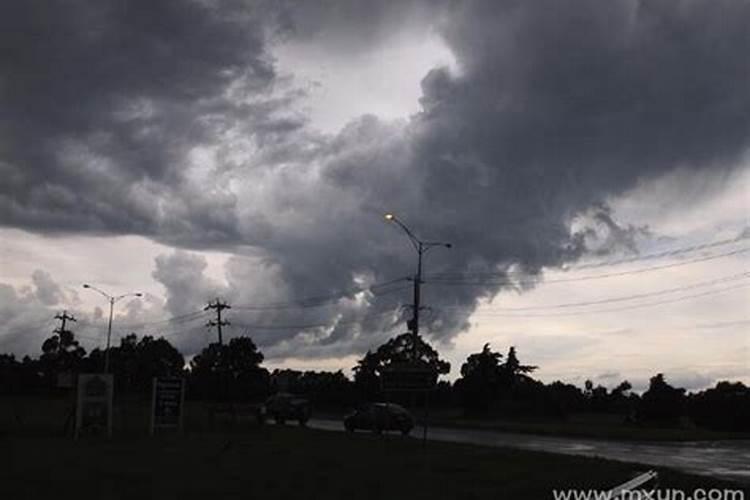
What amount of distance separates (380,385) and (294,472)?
49.7ft

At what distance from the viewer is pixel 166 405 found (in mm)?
41406

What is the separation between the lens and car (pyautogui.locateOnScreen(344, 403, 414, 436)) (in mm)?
48688

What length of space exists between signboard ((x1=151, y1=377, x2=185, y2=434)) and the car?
1031 centimetres

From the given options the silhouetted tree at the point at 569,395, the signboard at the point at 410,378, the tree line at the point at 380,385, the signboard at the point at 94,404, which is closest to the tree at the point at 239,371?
the tree line at the point at 380,385

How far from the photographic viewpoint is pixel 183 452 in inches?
1099

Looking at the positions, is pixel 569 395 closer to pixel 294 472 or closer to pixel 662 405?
pixel 662 405

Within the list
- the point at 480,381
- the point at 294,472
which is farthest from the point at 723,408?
the point at 294,472

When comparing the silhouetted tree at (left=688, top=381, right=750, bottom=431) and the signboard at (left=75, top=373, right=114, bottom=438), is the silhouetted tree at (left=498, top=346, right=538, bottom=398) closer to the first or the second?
the silhouetted tree at (left=688, top=381, right=750, bottom=431)

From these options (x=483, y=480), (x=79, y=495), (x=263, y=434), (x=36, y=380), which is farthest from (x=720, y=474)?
(x=36, y=380)

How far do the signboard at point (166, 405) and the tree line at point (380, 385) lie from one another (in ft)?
23.8

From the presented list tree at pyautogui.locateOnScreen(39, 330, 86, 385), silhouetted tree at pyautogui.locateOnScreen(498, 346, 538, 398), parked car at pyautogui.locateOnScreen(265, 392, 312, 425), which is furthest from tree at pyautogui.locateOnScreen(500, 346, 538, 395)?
tree at pyautogui.locateOnScreen(39, 330, 86, 385)

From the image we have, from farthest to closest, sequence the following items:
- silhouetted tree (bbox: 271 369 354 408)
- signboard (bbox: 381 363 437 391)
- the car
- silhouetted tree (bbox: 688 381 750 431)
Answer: silhouetted tree (bbox: 271 369 354 408), silhouetted tree (bbox: 688 381 750 431), the car, signboard (bbox: 381 363 437 391)

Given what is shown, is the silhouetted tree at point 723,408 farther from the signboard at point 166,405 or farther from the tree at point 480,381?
the signboard at point 166,405

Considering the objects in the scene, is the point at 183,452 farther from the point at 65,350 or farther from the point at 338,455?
the point at 65,350
